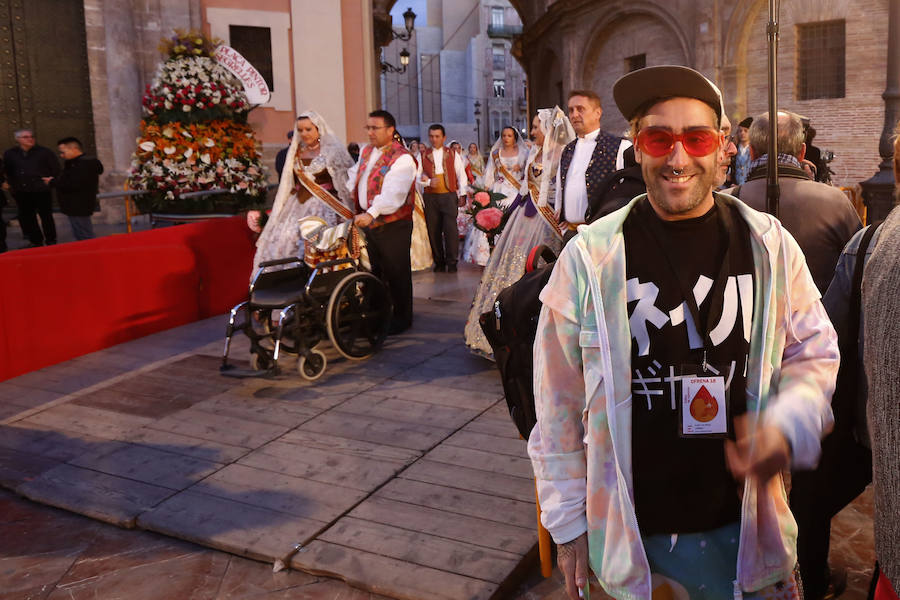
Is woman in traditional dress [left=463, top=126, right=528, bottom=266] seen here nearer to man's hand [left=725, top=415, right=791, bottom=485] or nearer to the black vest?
the black vest

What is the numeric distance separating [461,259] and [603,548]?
1064 centimetres

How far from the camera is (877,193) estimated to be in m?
10.8

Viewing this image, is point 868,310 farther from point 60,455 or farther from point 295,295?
point 295,295

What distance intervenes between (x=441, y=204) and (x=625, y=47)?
49.7 ft

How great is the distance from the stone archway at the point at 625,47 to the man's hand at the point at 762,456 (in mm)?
21203

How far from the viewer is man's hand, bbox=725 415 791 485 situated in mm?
1575

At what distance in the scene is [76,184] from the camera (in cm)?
1044

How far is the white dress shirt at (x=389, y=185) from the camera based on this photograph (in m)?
7.02

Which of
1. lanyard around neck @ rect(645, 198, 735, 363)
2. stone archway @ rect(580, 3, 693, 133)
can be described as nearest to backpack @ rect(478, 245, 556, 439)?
lanyard around neck @ rect(645, 198, 735, 363)

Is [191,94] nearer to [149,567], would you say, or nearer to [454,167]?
[454,167]

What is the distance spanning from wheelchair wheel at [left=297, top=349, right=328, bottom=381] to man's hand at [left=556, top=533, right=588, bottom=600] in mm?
4298

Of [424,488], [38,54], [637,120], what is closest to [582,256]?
[637,120]

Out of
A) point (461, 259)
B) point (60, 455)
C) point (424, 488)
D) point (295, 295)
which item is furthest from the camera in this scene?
point (461, 259)

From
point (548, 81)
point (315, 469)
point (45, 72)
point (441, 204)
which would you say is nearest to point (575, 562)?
point (315, 469)
